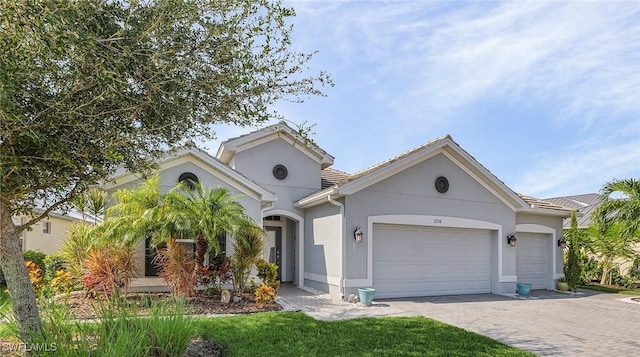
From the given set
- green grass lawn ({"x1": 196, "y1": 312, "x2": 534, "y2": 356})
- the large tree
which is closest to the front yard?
green grass lawn ({"x1": 196, "y1": 312, "x2": 534, "y2": 356})

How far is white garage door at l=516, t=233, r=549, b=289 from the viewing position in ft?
57.9

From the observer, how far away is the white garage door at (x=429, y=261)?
1432 centimetres

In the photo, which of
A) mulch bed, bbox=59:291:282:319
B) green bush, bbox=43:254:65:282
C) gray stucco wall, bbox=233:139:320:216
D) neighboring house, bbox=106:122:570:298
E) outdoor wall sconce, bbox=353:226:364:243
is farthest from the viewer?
gray stucco wall, bbox=233:139:320:216

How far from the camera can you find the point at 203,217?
38.2ft

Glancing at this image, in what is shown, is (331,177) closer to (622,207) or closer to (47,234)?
(622,207)

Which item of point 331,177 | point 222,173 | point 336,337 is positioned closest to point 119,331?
point 336,337

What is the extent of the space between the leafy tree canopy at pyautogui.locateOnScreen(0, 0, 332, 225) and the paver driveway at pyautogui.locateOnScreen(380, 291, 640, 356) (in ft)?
23.8

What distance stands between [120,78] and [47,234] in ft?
76.0

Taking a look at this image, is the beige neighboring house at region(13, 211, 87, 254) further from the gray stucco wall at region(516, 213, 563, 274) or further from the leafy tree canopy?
the gray stucco wall at region(516, 213, 563, 274)

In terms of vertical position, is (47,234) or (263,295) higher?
(47,234)

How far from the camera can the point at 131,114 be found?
5.73m

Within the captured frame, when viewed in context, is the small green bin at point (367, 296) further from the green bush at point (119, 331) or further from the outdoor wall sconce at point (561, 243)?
the outdoor wall sconce at point (561, 243)

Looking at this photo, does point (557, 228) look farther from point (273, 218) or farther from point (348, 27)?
point (348, 27)

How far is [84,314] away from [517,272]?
51.7ft
